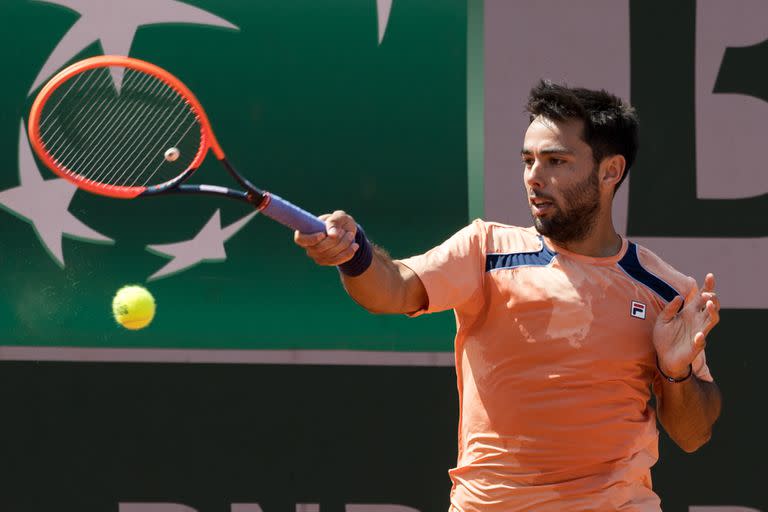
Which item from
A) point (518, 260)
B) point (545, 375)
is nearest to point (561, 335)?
point (545, 375)

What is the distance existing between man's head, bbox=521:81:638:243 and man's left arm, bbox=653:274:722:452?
0.33m

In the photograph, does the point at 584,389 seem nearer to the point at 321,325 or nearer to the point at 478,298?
the point at 478,298

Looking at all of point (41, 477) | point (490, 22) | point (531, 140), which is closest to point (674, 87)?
point (490, 22)

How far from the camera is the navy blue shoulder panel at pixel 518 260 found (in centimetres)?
293

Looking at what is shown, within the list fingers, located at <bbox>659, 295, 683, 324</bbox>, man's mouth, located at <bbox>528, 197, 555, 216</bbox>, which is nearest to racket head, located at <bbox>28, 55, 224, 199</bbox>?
man's mouth, located at <bbox>528, 197, 555, 216</bbox>

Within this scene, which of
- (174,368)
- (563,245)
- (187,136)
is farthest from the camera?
(174,368)

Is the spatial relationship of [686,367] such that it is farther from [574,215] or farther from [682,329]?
[574,215]

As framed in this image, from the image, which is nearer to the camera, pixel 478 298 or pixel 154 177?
pixel 478 298

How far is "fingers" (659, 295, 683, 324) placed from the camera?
2900 millimetres

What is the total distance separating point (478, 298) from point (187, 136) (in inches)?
49.9

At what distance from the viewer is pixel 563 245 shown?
3016 millimetres

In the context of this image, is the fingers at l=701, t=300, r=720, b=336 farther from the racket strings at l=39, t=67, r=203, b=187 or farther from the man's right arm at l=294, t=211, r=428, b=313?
the racket strings at l=39, t=67, r=203, b=187

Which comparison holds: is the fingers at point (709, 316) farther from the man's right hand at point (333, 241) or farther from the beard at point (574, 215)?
the man's right hand at point (333, 241)

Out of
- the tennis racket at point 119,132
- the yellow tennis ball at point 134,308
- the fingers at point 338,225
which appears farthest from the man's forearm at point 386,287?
the yellow tennis ball at point 134,308
